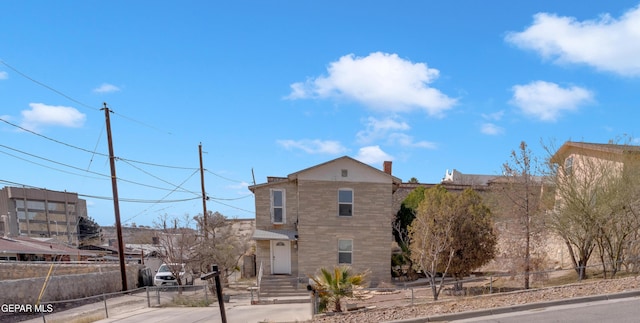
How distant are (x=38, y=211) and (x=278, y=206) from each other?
79083 mm

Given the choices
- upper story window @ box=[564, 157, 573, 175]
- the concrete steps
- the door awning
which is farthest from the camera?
the door awning

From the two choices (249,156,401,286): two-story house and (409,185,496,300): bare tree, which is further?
A: (249,156,401,286): two-story house

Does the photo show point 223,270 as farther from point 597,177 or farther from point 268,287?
point 597,177

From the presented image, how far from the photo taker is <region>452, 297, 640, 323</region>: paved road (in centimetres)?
909

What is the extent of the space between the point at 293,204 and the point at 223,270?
17.9 ft

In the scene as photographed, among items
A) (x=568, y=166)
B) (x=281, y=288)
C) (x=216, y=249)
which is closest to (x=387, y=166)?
(x=281, y=288)

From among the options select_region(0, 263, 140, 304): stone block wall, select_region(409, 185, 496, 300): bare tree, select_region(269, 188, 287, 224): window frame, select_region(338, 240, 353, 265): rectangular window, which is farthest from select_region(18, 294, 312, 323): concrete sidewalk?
select_region(409, 185, 496, 300): bare tree

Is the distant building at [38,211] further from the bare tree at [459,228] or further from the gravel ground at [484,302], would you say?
the gravel ground at [484,302]

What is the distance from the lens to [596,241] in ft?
58.5

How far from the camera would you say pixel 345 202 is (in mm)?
25297

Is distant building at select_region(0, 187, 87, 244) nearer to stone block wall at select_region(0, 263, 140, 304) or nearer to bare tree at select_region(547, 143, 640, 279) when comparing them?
stone block wall at select_region(0, 263, 140, 304)

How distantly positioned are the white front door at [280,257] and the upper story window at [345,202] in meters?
3.69

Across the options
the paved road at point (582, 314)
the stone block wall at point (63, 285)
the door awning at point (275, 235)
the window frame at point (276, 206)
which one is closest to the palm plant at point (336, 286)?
the paved road at point (582, 314)

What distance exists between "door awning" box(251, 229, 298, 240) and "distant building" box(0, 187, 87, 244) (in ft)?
215
